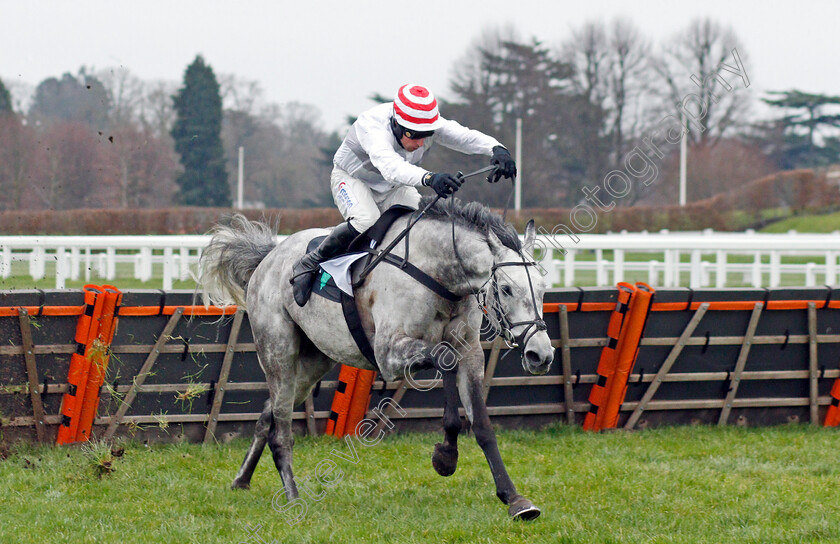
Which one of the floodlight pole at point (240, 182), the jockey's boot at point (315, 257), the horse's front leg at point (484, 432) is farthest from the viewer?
the floodlight pole at point (240, 182)

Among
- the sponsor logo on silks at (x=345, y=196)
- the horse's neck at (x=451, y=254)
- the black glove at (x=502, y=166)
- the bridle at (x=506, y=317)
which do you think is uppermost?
the black glove at (x=502, y=166)

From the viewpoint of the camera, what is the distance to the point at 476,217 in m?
4.64

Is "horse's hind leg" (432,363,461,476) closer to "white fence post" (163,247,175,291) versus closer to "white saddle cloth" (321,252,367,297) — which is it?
"white saddle cloth" (321,252,367,297)

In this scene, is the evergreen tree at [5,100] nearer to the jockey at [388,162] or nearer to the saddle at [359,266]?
the jockey at [388,162]

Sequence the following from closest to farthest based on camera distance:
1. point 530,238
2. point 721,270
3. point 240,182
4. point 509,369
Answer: point 530,238
point 509,369
point 721,270
point 240,182

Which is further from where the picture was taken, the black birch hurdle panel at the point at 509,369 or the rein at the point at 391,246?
the black birch hurdle panel at the point at 509,369

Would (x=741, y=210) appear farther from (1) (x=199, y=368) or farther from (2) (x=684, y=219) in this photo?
(1) (x=199, y=368)

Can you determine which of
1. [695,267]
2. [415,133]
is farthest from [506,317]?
[695,267]

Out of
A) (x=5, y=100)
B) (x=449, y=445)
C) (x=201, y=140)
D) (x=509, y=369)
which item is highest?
(x=5, y=100)

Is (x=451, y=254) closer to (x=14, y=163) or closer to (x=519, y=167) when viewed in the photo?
(x=14, y=163)

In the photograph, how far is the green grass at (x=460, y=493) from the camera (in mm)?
4539

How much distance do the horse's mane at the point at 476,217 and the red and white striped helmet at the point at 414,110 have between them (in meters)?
0.38

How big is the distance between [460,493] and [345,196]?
182 cm

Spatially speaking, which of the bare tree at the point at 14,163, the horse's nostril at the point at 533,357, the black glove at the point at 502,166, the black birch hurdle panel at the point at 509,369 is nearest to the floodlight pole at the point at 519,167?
the bare tree at the point at 14,163
